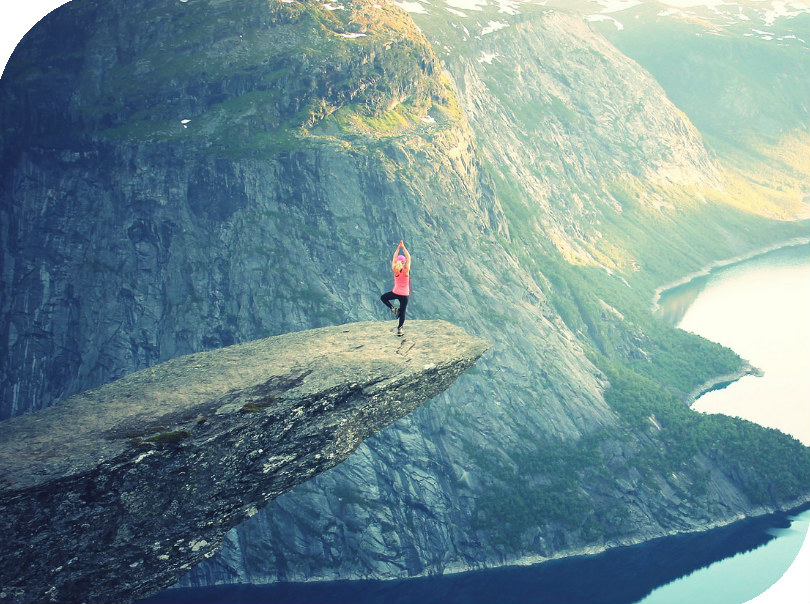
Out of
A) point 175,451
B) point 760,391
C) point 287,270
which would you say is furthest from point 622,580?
point 175,451

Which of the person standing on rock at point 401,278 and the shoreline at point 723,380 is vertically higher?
the person standing on rock at point 401,278

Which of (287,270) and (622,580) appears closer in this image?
(622,580)

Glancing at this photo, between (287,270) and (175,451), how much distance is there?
92041 millimetres

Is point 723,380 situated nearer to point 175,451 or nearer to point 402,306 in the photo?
point 402,306

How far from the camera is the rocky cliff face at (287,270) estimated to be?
117m

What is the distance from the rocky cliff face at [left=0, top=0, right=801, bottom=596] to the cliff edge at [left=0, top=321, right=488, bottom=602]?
272 ft

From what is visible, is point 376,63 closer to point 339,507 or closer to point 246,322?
point 246,322

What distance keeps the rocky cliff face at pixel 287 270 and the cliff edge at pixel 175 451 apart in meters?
82.9

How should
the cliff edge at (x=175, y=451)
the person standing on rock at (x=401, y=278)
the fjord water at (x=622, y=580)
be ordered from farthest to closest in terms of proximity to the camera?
the fjord water at (x=622, y=580) → the person standing on rock at (x=401, y=278) → the cliff edge at (x=175, y=451)

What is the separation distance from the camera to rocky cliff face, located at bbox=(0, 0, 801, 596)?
11706cm

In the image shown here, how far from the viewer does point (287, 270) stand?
12194cm

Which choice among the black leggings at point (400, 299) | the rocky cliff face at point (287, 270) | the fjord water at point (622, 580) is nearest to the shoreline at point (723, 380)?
the rocky cliff face at point (287, 270)

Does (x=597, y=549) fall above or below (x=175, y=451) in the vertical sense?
below

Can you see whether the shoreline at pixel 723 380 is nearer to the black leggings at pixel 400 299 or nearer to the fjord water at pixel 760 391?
the fjord water at pixel 760 391
